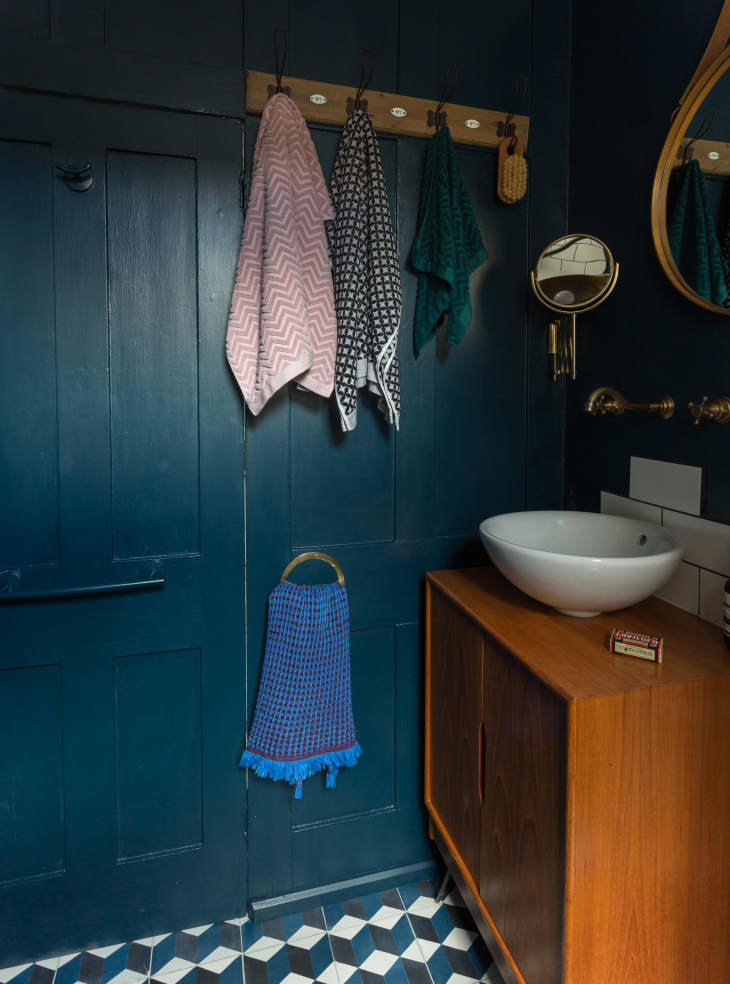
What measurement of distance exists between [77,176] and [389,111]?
735 millimetres

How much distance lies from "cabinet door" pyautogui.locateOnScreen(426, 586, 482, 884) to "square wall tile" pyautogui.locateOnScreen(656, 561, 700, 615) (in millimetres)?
438

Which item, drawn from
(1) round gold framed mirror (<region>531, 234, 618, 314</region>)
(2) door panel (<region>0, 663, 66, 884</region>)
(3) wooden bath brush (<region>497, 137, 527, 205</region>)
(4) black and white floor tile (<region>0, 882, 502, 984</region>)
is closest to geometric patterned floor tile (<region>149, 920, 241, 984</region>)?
(4) black and white floor tile (<region>0, 882, 502, 984</region>)

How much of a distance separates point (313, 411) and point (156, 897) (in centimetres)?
125

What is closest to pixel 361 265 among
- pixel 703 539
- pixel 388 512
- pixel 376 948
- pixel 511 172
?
pixel 511 172

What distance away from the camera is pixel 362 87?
61.6 inches

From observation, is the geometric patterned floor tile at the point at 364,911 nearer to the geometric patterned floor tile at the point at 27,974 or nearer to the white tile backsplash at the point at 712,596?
the geometric patterned floor tile at the point at 27,974

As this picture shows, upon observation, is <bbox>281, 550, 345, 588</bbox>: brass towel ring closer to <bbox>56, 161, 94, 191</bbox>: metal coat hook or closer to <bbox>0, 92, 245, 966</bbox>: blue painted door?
<bbox>0, 92, 245, 966</bbox>: blue painted door

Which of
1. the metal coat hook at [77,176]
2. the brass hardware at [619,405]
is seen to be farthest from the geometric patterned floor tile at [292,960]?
the metal coat hook at [77,176]

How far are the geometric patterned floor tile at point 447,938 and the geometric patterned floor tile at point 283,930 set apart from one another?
0.24 meters

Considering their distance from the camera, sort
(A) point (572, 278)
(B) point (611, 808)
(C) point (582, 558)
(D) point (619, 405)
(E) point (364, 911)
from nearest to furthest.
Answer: (B) point (611, 808) < (C) point (582, 558) < (D) point (619, 405) < (A) point (572, 278) < (E) point (364, 911)

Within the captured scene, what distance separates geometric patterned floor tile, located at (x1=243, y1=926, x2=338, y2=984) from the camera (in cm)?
149

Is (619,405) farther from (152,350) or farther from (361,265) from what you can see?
(152,350)

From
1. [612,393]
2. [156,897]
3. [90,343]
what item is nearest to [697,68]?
[612,393]

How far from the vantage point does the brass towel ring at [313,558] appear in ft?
5.41
